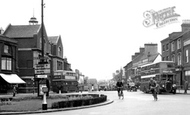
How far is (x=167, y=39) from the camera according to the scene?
5650 cm

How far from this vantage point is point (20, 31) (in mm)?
58188

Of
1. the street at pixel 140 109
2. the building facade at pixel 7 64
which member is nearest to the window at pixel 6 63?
the building facade at pixel 7 64

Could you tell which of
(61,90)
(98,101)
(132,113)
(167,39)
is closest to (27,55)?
(61,90)

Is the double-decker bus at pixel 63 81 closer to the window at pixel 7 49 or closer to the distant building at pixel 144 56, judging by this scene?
the window at pixel 7 49

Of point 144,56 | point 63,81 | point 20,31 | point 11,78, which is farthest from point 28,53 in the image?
point 144,56

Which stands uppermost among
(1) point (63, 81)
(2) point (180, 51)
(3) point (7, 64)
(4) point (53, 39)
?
(4) point (53, 39)

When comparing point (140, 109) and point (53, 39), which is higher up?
point (53, 39)

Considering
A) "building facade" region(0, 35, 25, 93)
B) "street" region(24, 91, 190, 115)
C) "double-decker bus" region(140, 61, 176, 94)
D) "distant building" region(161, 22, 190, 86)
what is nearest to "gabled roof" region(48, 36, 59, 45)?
"building facade" region(0, 35, 25, 93)

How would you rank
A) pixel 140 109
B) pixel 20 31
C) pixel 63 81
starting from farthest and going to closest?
pixel 20 31 < pixel 63 81 < pixel 140 109

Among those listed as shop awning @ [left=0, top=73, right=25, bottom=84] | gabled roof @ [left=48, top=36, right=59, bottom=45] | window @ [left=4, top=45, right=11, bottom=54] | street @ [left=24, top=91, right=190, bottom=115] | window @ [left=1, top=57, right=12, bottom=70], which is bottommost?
street @ [left=24, top=91, right=190, bottom=115]

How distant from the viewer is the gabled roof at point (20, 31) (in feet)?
186

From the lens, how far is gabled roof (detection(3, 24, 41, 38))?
186 feet

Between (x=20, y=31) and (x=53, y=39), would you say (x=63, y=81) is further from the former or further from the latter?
(x=53, y=39)

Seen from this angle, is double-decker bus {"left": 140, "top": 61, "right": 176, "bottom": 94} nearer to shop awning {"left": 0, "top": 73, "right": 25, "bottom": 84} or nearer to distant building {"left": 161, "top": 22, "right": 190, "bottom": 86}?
distant building {"left": 161, "top": 22, "right": 190, "bottom": 86}
